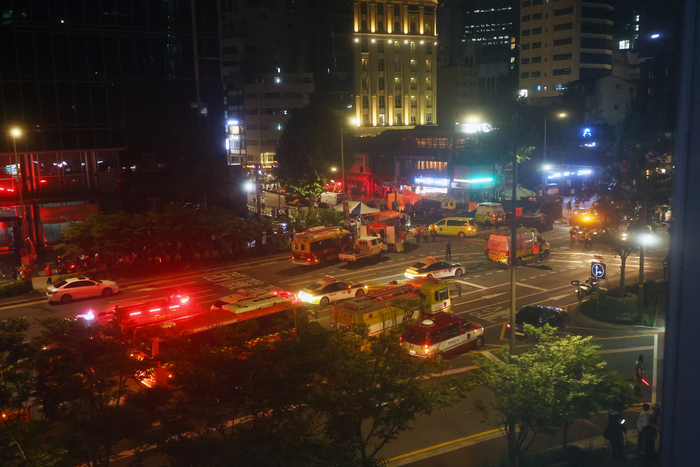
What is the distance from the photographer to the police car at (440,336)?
20250 mm

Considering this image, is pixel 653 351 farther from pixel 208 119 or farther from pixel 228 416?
pixel 208 119

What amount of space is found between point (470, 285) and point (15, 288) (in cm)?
2590

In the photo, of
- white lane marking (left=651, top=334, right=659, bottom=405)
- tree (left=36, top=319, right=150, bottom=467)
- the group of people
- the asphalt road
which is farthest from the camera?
the group of people

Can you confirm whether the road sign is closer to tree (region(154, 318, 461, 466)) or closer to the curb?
the curb

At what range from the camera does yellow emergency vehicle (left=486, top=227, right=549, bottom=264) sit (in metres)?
36.6

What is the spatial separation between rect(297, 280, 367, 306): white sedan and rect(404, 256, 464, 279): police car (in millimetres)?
4661

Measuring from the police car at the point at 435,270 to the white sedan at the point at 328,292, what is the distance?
466 cm

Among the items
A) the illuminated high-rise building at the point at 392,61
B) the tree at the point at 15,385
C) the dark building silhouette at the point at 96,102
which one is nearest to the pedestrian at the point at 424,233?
the dark building silhouette at the point at 96,102

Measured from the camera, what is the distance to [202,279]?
3562 centimetres

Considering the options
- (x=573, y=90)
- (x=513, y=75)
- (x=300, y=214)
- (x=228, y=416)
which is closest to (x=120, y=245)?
(x=300, y=214)

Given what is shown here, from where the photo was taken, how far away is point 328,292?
29109 millimetres

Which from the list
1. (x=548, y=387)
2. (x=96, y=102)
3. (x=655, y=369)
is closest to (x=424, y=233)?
(x=655, y=369)

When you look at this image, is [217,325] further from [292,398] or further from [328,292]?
[328,292]

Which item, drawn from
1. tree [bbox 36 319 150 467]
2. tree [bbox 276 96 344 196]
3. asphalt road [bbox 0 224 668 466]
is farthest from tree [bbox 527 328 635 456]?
tree [bbox 276 96 344 196]
